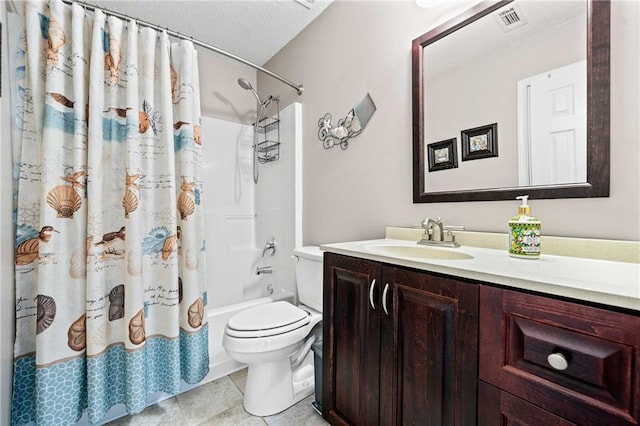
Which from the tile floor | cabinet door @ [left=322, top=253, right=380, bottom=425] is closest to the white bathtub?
the tile floor

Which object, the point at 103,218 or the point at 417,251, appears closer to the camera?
the point at 417,251

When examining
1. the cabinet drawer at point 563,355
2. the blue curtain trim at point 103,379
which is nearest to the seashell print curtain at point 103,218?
the blue curtain trim at point 103,379

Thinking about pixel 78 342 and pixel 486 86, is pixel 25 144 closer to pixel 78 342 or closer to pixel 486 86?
pixel 78 342

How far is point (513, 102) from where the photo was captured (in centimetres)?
102

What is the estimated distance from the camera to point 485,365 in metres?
0.66

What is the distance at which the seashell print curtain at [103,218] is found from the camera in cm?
115

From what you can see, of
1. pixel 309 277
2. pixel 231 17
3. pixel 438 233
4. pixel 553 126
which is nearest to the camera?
pixel 553 126

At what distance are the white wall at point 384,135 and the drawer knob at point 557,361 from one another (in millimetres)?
523

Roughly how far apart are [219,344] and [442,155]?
5.98 feet

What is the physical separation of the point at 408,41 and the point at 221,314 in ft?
6.64

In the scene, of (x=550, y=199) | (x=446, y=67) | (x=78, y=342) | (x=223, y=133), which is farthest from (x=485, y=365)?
(x=223, y=133)

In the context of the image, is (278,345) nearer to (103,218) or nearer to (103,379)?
(103,379)

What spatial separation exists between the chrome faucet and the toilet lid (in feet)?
2.52

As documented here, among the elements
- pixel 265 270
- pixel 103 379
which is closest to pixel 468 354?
pixel 103 379
